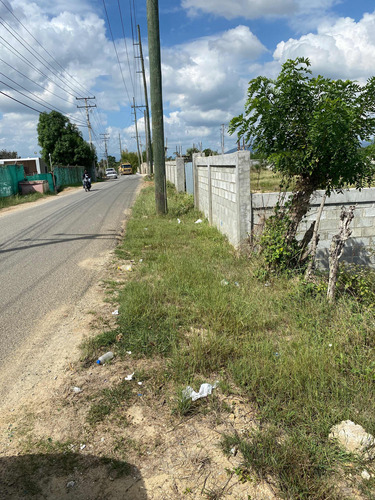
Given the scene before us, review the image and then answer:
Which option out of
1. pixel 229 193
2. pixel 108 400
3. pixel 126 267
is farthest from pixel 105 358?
pixel 229 193

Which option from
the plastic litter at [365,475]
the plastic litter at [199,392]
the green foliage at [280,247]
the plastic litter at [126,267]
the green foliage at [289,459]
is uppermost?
the green foliage at [280,247]

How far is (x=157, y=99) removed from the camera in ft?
33.8

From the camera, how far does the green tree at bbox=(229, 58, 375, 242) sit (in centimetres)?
421

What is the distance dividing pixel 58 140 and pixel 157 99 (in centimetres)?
3389

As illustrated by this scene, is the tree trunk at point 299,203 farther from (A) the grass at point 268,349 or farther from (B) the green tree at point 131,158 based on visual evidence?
(B) the green tree at point 131,158

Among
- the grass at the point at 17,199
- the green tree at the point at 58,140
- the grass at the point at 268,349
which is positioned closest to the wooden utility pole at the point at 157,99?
the grass at the point at 268,349

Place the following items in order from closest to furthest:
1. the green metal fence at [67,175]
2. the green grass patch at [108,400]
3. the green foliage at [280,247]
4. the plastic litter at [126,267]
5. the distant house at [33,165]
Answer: the green grass patch at [108,400] → the green foliage at [280,247] → the plastic litter at [126,267] → the green metal fence at [67,175] → the distant house at [33,165]

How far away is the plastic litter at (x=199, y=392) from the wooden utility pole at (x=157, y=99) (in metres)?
8.57

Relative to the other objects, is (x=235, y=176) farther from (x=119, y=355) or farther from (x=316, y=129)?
(x=119, y=355)

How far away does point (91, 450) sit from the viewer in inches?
90.2

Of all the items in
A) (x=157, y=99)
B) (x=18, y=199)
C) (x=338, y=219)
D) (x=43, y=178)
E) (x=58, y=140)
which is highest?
(x=58, y=140)

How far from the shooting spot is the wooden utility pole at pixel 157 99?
32.4ft

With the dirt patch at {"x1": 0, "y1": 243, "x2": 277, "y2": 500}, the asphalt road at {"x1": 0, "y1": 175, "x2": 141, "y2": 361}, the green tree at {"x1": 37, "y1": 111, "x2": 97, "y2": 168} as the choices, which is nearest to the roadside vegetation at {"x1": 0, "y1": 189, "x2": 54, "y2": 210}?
the asphalt road at {"x1": 0, "y1": 175, "x2": 141, "y2": 361}

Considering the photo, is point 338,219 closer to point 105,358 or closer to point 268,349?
point 268,349
